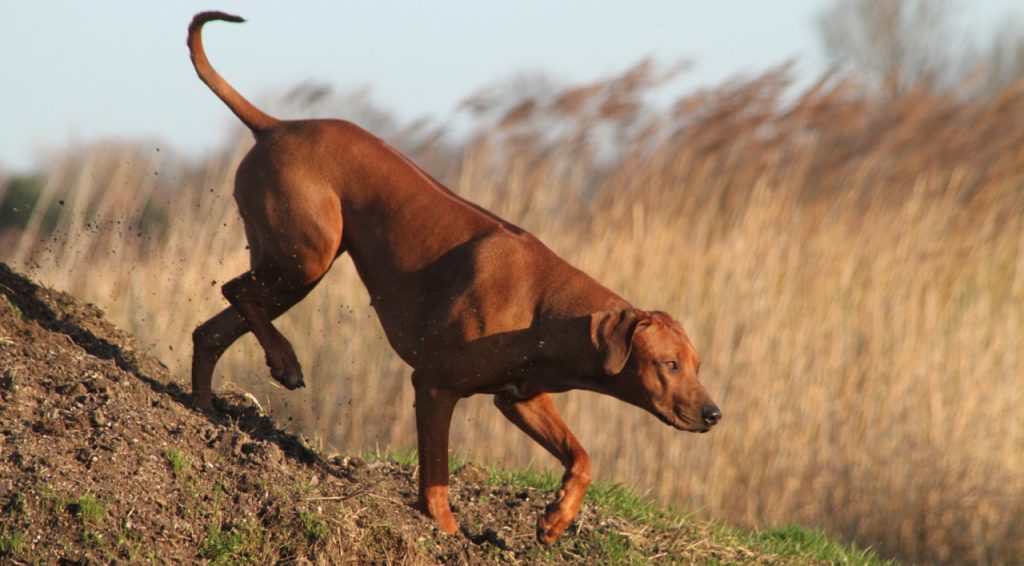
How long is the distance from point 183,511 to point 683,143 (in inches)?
242

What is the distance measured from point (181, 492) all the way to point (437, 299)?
129 cm

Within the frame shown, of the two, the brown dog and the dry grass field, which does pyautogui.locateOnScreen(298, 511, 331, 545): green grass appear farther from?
the dry grass field

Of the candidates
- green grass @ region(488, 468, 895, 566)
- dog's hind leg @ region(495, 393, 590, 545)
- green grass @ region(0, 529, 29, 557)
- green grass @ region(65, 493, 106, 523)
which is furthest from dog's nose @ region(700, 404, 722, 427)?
green grass @ region(0, 529, 29, 557)

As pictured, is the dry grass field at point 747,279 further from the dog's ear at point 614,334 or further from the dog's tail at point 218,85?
the dog's ear at point 614,334

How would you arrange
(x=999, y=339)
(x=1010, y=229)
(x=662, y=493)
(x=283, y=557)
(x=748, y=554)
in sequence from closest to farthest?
(x=283, y=557) → (x=748, y=554) → (x=662, y=493) → (x=999, y=339) → (x=1010, y=229)

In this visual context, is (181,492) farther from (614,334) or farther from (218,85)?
(218,85)

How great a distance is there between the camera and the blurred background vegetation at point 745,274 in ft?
29.5

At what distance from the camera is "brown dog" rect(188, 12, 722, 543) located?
5164mm

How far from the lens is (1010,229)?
10.3m

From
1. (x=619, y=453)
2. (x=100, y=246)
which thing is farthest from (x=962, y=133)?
(x=100, y=246)

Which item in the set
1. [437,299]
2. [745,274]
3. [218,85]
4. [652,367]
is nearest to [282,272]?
[437,299]

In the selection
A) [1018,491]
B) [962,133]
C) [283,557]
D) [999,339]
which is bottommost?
[283,557]

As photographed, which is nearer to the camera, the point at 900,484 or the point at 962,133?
the point at 900,484

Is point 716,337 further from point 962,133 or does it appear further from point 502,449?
point 962,133
